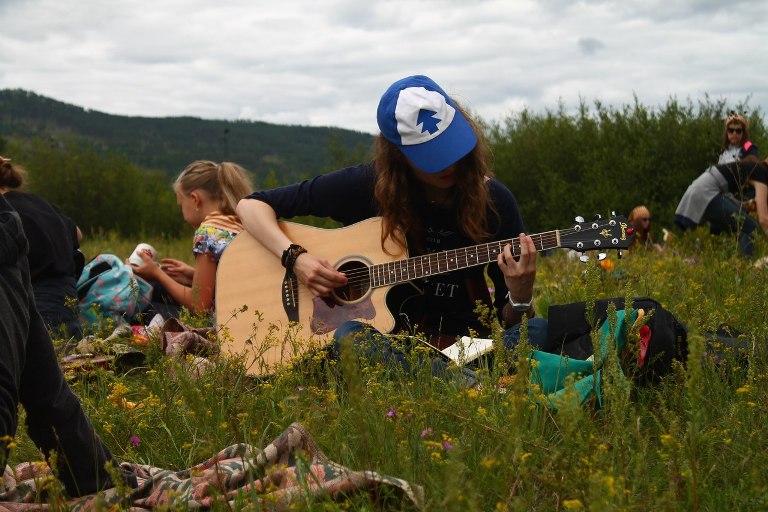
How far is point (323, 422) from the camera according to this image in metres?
2.81

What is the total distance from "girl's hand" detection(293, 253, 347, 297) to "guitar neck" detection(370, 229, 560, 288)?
0.18 m

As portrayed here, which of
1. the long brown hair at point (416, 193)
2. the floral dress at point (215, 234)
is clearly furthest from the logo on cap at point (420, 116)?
the floral dress at point (215, 234)

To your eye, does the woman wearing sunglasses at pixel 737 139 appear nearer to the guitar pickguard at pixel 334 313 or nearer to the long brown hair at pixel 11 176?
the guitar pickguard at pixel 334 313

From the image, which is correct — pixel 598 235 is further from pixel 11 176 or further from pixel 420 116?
pixel 11 176

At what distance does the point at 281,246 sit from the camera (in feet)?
15.5

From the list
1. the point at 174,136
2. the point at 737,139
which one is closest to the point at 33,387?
the point at 737,139

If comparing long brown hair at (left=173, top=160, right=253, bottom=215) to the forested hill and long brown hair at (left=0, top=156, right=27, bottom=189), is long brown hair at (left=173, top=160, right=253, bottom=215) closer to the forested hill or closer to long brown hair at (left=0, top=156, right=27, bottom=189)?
long brown hair at (left=0, top=156, right=27, bottom=189)

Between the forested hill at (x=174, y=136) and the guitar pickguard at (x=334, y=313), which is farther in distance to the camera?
the forested hill at (x=174, y=136)

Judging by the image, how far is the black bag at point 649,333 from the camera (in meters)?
3.35

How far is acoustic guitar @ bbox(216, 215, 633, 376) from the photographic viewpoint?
163 inches

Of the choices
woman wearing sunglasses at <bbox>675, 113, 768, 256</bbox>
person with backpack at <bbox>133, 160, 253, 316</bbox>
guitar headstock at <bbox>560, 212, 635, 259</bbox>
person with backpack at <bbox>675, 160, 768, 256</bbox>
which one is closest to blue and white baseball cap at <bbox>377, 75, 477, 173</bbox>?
guitar headstock at <bbox>560, 212, 635, 259</bbox>

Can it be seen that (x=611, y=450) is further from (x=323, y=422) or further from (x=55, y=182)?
(x=55, y=182)

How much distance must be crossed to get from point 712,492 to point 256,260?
300cm

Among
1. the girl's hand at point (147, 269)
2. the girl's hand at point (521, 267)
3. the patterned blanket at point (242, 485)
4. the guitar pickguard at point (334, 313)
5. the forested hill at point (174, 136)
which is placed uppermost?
the forested hill at point (174, 136)
